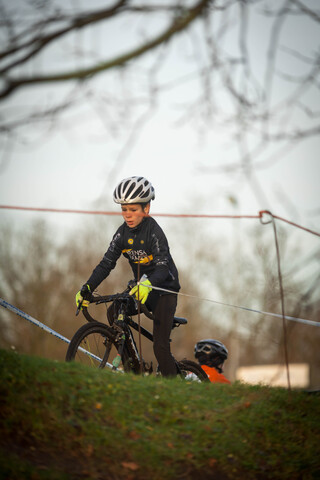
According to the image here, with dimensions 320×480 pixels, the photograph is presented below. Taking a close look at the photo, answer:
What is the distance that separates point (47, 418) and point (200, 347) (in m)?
3.90

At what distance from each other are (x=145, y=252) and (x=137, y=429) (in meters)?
2.33

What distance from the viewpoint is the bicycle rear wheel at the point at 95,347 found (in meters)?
5.93

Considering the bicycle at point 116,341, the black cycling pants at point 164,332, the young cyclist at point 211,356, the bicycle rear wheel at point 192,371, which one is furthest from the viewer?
the young cyclist at point 211,356

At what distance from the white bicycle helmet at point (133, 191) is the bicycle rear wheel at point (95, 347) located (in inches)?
57.2

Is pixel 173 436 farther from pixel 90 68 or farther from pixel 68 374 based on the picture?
pixel 90 68

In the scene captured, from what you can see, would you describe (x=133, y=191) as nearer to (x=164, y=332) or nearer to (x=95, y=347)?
(x=164, y=332)

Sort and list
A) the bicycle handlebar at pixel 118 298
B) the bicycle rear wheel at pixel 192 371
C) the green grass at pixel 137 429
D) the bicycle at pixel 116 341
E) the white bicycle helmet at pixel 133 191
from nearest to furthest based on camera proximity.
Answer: the green grass at pixel 137 429, the bicycle at pixel 116 341, the bicycle handlebar at pixel 118 298, the white bicycle helmet at pixel 133 191, the bicycle rear wheel at pixel 192 371

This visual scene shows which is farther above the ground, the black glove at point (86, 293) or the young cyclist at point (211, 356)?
the young cyclist at point (211, 356)

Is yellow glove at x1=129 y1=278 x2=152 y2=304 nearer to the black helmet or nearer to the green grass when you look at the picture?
the green grass

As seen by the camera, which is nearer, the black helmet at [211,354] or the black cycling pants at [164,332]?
the black cycling pants at [164,332]

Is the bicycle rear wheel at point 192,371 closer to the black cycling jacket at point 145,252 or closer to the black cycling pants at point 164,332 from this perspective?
the black cycling pants at point 164,332

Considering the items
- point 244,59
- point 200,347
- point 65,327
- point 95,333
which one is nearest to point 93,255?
point 65,327

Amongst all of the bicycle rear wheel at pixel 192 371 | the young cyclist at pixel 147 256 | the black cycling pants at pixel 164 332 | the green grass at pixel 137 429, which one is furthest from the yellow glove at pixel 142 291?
the bicycle rear wheel at pixel 192 371

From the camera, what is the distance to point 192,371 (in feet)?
24.6
